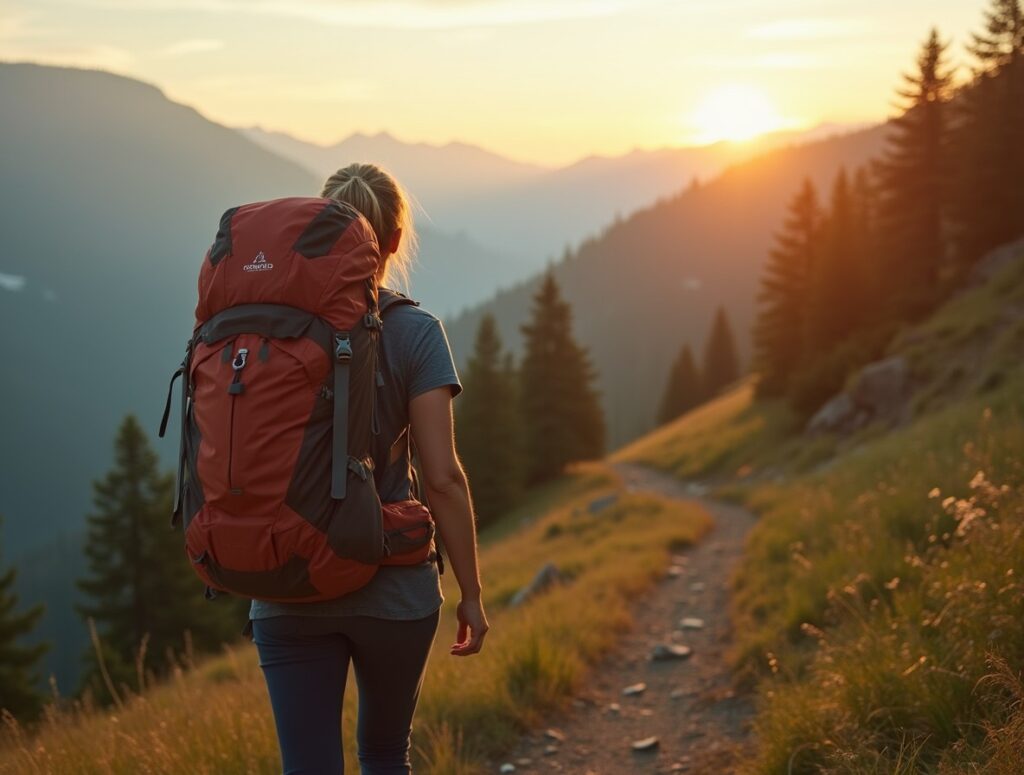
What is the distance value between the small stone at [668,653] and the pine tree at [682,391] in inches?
2620

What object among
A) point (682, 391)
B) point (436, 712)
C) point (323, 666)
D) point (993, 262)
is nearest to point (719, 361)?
point (682, 391)

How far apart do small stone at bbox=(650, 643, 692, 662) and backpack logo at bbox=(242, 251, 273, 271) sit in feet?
20.4

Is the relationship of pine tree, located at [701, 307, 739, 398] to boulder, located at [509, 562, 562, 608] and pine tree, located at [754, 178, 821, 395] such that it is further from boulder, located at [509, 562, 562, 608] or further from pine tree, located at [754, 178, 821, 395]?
boulder, located at [509, 562, 562, 608]

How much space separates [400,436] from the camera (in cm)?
271

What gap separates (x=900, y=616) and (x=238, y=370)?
4107mm

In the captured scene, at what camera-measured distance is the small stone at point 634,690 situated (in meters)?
6.62

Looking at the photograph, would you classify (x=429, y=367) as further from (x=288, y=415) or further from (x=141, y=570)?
(x=141, y=570)

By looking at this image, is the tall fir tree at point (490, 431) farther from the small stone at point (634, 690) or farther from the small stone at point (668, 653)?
the small stone at point (634, 690)

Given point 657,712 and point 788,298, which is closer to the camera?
point 657,712

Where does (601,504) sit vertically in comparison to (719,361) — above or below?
above

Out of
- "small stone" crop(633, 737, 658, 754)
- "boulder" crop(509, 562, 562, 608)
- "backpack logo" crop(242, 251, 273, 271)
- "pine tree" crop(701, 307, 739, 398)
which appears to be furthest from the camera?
"pine tree" crop(701, 307, 739, 398)

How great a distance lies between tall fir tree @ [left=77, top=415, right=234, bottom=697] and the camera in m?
27.6

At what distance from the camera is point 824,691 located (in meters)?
4.29

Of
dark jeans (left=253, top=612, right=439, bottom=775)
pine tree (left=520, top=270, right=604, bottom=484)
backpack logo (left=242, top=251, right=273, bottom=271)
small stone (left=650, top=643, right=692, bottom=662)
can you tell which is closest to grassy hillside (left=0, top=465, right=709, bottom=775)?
small stone (left=650, top=643, right=692, bottom=662)
